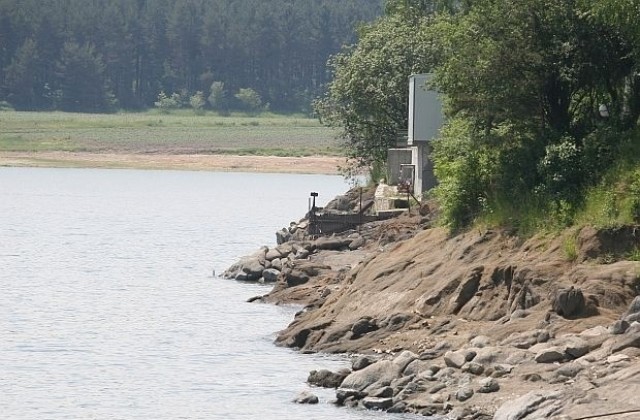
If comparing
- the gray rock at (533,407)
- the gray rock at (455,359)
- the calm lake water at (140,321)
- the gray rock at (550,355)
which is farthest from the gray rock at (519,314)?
the gray rock at (533,407)

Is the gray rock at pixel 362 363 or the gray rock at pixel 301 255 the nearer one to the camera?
the gray rock at pixel 362 363

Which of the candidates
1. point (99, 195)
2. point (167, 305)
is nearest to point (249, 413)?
point (167, 305)

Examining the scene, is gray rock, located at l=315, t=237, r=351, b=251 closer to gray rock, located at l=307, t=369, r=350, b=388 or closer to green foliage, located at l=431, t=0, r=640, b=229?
green foliage, located at l=431, t=0, r=640, b=229

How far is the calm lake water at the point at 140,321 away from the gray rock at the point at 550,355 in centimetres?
284

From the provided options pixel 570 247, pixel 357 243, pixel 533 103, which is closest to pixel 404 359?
pixel 570 247

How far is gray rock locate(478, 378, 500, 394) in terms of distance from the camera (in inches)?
1097

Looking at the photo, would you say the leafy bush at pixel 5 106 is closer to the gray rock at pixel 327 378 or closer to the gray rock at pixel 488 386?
the gray rock at pixel 327 378

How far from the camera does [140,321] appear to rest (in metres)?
44.8

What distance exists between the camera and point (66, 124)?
158 metres

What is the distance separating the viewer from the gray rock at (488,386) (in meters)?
27.9

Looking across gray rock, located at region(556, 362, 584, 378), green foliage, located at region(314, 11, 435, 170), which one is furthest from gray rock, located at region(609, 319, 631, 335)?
green foliage, located at region(314, 11, 435, 170)

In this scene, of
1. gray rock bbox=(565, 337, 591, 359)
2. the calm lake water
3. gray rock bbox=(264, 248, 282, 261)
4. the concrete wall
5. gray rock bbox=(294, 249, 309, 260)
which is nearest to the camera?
gray rock bbox=(565, 337, 591, 359)

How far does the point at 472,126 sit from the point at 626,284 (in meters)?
10.1

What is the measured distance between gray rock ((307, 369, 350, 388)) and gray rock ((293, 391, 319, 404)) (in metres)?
0.92
